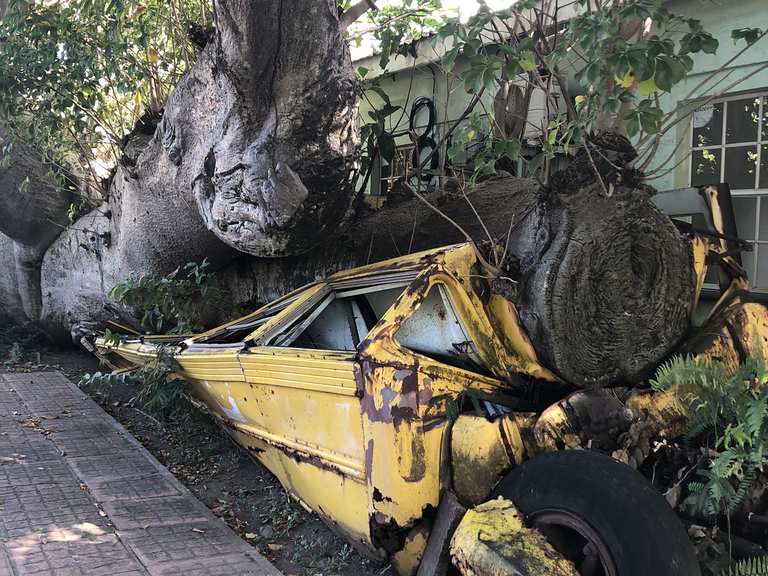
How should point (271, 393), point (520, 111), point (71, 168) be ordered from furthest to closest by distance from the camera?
point (71, 168)
point (520, 111)
point (271, 393)

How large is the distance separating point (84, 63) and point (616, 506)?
6.55 meters

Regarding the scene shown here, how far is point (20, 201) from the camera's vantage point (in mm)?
8578

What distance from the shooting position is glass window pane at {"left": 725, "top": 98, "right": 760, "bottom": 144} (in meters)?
7.05

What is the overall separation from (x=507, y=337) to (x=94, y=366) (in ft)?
23.9

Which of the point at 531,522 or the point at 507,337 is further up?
the point at 507,337

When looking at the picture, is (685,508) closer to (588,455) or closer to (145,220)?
(588,455)

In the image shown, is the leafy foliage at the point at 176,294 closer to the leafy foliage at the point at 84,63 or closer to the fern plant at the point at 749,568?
the leafy foliage at the point at 84,63

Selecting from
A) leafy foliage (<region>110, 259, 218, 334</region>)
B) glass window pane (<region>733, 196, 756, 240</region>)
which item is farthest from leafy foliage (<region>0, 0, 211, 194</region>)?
glass window pane (<region>733, 196, 756, 240</region>)

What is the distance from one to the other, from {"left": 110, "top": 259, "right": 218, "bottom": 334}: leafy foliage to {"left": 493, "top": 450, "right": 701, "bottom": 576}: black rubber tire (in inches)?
163

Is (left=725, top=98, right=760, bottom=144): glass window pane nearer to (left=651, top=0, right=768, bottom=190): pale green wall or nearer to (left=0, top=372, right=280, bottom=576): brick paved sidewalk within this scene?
(left=651, top=0, right=768, bottom=190): pale green wall

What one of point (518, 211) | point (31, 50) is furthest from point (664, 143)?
point (31, 50)

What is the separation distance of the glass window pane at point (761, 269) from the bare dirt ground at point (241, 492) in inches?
220

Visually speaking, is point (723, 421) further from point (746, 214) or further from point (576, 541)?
point (746, 214)

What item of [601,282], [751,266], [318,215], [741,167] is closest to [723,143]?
[741,167]
